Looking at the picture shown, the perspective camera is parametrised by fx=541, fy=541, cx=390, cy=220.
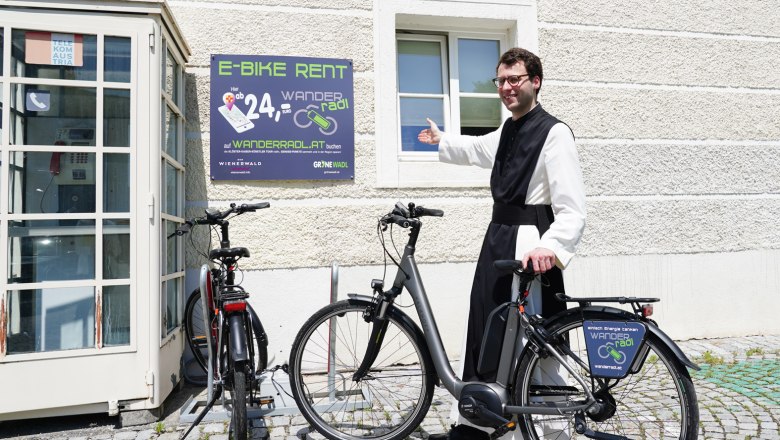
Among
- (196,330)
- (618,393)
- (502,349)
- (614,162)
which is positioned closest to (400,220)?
(502,349)

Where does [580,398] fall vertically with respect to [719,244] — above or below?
below

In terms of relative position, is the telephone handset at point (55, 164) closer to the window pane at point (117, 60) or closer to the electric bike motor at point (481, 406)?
the window pane at point (117, 60)

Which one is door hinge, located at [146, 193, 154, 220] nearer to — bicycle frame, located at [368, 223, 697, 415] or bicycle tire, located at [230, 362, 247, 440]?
bicycle tire, located at [230, 362, 247, 440]

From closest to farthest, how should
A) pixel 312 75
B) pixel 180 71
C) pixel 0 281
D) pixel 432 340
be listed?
pixel 432 340
pixel 0 281
pixel 180 71
pixel 312 75

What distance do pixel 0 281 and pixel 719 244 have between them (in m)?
6.09

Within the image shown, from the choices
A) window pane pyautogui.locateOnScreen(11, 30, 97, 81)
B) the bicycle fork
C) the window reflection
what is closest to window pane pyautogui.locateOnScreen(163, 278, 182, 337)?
the window reflection

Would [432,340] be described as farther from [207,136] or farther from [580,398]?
[207,136]

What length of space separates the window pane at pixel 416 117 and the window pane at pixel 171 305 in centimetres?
230

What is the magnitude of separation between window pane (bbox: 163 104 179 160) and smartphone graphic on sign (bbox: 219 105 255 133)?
17.8 inches

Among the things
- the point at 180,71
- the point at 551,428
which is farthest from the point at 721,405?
the point at 180,71

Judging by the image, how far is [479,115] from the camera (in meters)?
5.22

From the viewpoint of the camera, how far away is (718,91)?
5.56 metres

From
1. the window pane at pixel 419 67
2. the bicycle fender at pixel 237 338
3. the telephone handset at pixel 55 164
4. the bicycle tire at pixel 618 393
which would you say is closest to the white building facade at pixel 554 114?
the window pane at pixel 419 67

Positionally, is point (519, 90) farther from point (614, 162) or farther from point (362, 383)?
point (614, 162)
